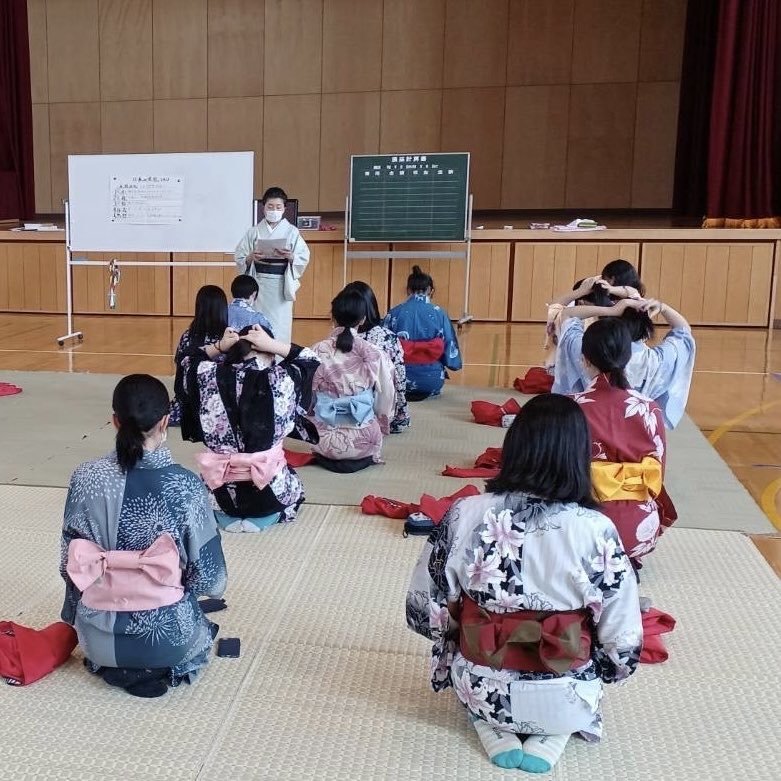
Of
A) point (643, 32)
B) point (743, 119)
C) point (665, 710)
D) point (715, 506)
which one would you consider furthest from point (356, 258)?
point (665, 710)

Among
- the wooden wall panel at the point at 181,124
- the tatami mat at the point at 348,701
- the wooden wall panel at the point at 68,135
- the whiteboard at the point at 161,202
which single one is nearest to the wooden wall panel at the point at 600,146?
the wooden wall panel at the point at 181,124

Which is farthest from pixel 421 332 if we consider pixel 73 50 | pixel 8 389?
pixel 73 50

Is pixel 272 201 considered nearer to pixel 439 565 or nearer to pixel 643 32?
pixel 439 565

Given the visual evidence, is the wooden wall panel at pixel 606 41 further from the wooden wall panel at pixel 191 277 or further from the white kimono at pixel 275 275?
the white kimono at pixel 275 275

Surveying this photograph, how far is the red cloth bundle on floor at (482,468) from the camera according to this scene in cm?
359

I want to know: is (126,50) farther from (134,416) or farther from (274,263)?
(134,416)

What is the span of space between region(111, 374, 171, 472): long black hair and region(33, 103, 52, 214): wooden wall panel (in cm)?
1123

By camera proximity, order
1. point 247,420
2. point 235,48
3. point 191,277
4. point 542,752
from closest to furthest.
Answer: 1. point 542,752
2. point 247,420
3. point 191,277
4. point 235,48

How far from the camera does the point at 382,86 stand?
10984 millimetres

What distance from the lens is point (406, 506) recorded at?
313 cm

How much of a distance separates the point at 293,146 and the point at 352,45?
1.45m

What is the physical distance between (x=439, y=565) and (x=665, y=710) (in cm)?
67

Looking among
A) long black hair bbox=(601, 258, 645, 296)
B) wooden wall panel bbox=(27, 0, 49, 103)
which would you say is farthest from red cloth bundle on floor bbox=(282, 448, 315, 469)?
wooden wall panel bbox=(27, 0, 49, 103)

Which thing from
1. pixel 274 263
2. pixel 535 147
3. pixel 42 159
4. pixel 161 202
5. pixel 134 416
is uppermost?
pixel 535 147
